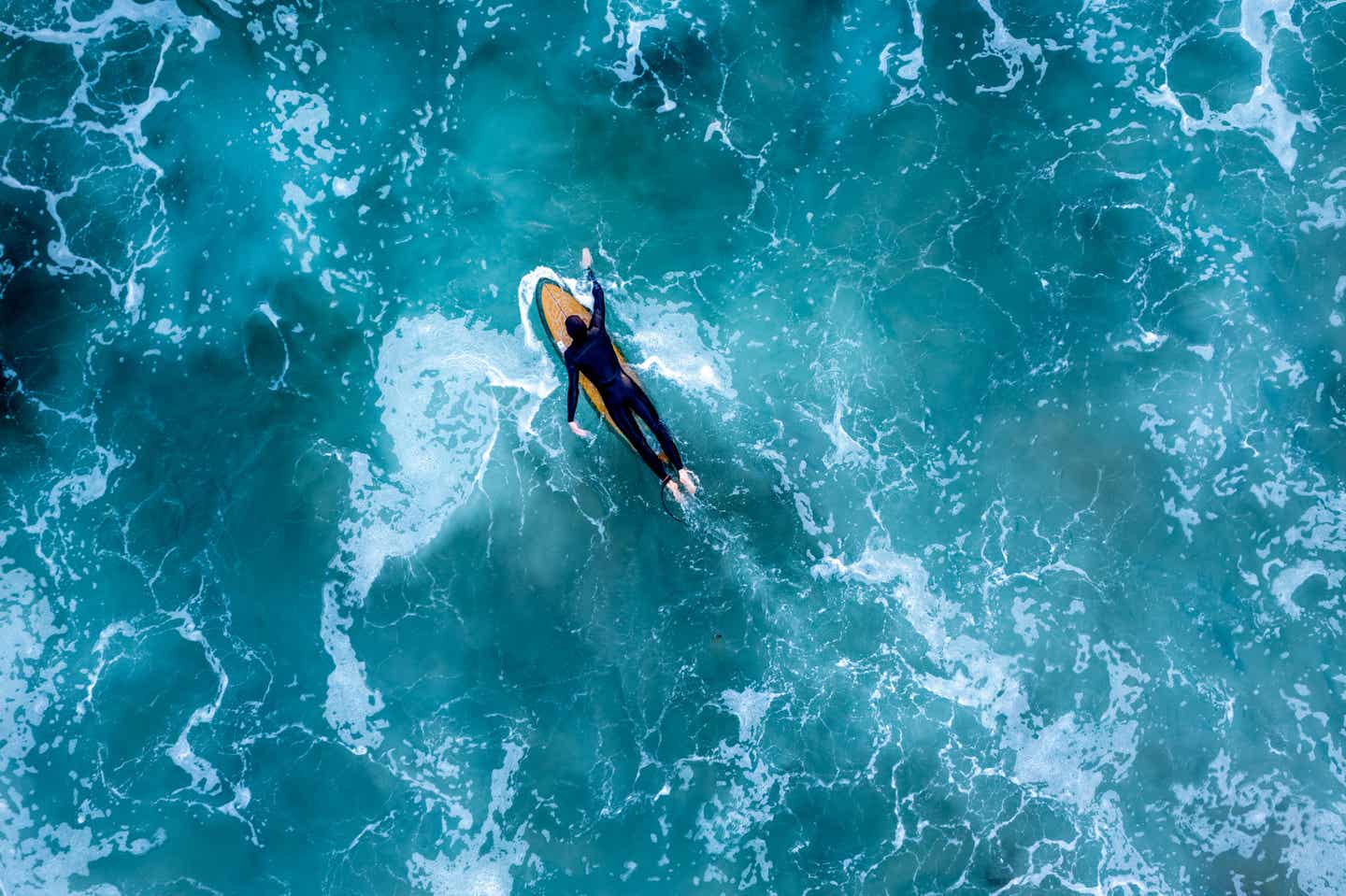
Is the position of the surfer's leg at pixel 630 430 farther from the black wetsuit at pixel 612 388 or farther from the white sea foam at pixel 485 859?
the white sea foam at pixel 485 859

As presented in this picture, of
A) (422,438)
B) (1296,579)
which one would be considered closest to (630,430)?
(422,438)

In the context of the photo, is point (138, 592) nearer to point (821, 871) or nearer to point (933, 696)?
Result: point (821, 871)

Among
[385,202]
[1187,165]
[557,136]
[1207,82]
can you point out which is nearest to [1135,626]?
[1187,165]

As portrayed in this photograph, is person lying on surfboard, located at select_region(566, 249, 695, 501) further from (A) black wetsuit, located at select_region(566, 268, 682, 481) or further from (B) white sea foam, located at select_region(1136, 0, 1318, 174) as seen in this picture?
(B) white sea foam, located at select_region(1136, 0, 1318, 174)

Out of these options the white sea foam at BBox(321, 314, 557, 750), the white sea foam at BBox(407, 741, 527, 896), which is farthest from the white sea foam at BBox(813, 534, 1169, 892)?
the white sea foam at BBox(407, 741, 527, 896)

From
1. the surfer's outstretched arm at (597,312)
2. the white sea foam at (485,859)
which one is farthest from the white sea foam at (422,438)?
the white sea foam at (485,859)

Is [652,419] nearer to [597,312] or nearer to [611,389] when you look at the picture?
[611,389]
